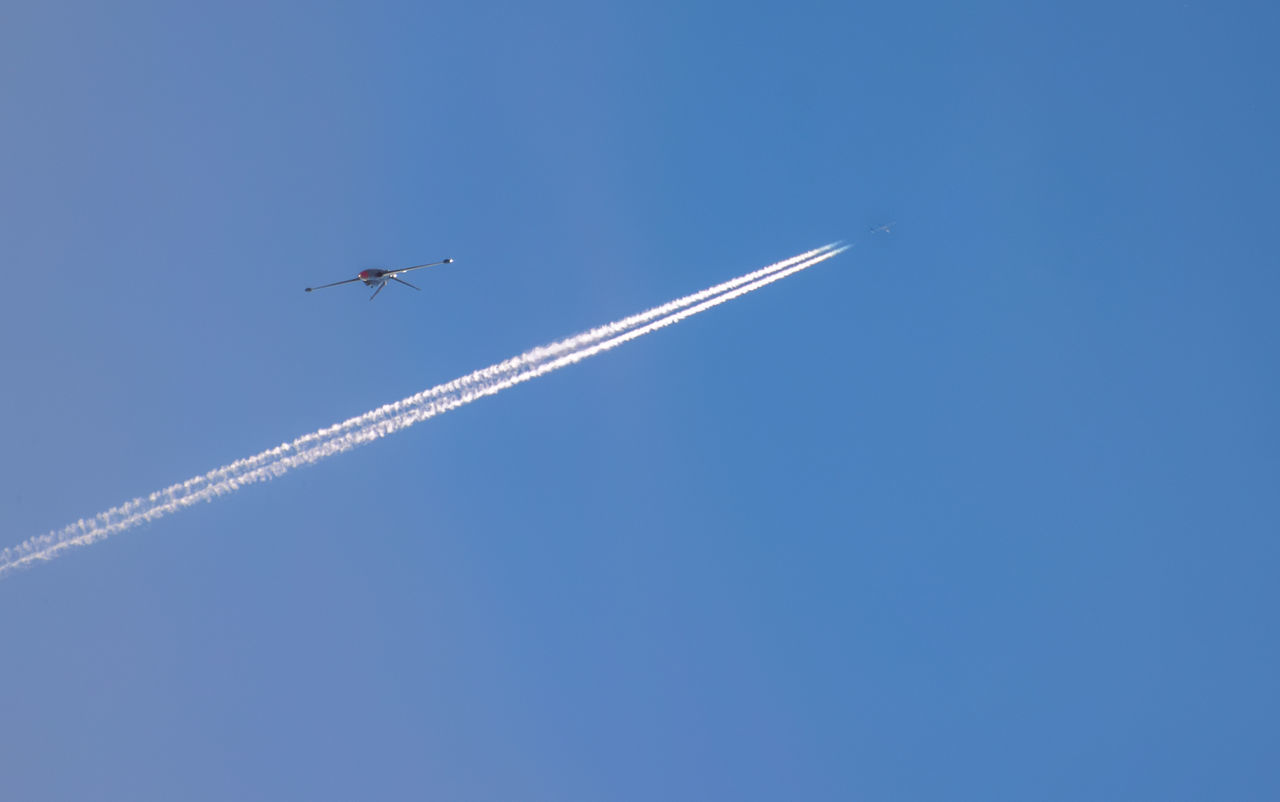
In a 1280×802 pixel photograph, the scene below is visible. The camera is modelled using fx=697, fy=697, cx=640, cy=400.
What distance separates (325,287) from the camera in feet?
135

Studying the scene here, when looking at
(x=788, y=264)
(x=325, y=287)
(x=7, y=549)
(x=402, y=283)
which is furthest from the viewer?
(x=788, y=264)

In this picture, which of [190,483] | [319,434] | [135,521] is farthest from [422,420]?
[135,521]

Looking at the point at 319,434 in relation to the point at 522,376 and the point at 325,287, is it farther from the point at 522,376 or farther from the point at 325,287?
the point at 522,376

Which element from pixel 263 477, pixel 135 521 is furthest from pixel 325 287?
pixel 135 521

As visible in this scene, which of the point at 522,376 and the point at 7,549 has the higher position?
the point at 522,376

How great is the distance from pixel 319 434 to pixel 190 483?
7269 millimetres

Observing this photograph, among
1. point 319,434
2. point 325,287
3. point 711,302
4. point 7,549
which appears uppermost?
point 325,287

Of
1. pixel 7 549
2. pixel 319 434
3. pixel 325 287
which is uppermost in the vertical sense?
pixel 325 287

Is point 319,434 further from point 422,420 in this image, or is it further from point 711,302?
point 711,302

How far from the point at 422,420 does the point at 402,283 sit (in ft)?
29.5

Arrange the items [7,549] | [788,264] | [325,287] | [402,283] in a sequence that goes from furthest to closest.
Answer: [788,264] → [402,283] → [325,287] → [7,549]

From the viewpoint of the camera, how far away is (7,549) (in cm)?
3803

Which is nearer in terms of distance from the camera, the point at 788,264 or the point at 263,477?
the point at 263,477

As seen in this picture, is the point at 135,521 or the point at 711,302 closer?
the point at 135,521
